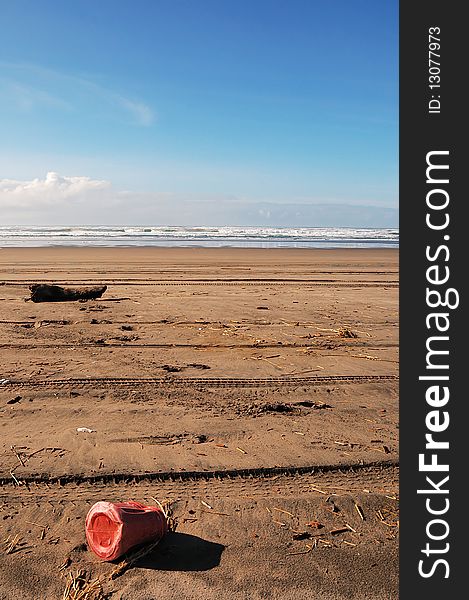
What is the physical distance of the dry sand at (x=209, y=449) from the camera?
10.4 feet

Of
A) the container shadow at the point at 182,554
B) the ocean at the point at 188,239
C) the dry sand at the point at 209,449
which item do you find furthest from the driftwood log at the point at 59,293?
the ocean at the point at 188,239

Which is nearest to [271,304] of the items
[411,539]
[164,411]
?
[164,411]

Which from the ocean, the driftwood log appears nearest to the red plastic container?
the driftwood log

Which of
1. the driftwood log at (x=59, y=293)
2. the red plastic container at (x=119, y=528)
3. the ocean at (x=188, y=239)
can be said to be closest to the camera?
the red plastic container at (x=119, y=528)

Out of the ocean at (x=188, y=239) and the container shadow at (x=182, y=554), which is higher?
the ocean at (x=188, y=239)

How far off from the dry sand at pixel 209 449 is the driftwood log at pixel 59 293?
1376 mm

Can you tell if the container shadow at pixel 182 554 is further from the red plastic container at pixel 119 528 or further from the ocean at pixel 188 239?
the ocean at pixel 188 239

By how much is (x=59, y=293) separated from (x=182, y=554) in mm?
9230

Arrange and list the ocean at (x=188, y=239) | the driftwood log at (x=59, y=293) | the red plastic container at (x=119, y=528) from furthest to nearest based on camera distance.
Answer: the ocean at (x=188, y=239) → the driftwood log at (x=59, y=293) → the red plastic container at (x=119, y=528)

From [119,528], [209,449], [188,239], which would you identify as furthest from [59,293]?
[188,239]

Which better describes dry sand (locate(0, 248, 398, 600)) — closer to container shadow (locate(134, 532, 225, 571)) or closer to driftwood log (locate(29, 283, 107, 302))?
container shadow (locate(134, 532, 225, 571))

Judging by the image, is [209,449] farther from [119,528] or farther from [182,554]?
[119,528]

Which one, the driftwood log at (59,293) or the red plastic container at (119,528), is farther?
the driftwood log at (59,293)

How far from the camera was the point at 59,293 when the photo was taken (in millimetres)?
11695
